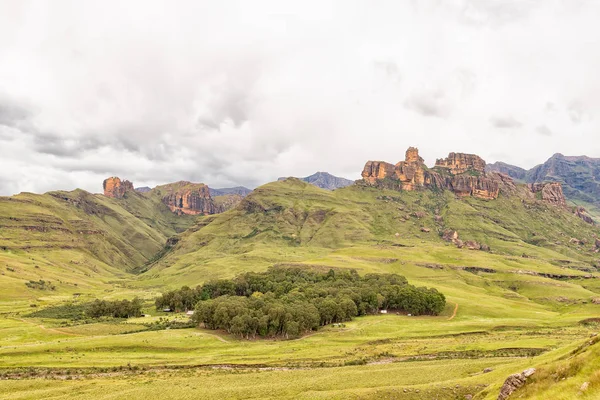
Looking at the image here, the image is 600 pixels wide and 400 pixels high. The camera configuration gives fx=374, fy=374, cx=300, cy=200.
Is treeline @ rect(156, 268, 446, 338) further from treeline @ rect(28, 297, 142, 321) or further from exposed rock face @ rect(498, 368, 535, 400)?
exposed rock face @ rect(498, 368, 535, 400)

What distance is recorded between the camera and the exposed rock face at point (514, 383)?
3810 cm

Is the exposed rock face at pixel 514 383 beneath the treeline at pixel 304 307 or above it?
above

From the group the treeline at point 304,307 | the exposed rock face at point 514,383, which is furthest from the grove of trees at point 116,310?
the exposed rock face at point 514,383

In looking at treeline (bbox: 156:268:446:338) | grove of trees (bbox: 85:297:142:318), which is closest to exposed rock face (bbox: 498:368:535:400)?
treeline (bbox: 156:268:446:338)

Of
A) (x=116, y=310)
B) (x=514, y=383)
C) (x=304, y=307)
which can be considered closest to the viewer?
(x=514, y=383)

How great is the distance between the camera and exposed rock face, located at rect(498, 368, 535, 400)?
38.1 m

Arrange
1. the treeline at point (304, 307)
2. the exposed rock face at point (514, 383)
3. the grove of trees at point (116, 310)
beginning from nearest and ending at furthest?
1. the exposed rock face at point (514, 383)
2. the treeline at point (304, 307)
3. the grove of trees at point (116, 310)

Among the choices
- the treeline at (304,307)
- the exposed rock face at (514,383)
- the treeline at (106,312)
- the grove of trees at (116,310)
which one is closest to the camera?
the exposed rock face at (514,383)

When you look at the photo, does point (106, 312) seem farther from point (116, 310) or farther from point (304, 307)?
point (304, 307)

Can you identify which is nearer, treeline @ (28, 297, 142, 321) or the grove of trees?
treeline @ (28, 297, 142, 321)

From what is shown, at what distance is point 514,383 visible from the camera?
38875 millimetres

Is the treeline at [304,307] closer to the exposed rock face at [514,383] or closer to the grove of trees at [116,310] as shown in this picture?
the grove of trees at [116,310]

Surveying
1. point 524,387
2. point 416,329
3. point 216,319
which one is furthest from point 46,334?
point 524,387

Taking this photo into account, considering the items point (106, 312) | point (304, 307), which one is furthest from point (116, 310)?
point (304, 307)
